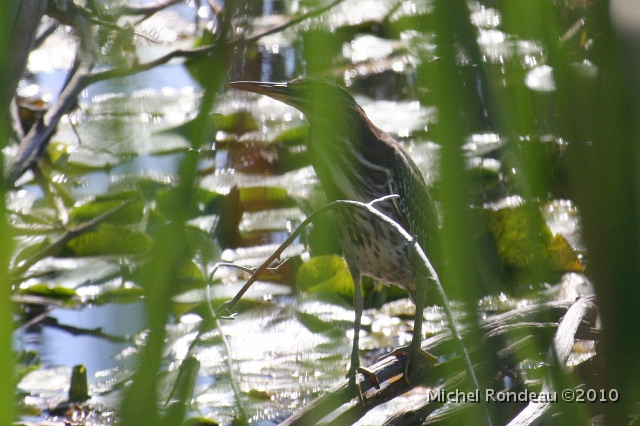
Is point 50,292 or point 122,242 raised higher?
point 122,242

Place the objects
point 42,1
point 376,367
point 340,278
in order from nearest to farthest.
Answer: point 42,1, point 376,367, point 340,278

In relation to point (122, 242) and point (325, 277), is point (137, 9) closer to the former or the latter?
point (122, 242)

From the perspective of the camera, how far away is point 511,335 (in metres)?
0.74

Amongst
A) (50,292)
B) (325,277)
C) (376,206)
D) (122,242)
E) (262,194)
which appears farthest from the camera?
(262,194)

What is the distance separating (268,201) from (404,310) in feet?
2.78

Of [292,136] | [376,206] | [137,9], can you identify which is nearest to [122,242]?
[137,9]

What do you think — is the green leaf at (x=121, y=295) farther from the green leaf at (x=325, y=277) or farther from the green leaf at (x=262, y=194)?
the green leaf at (x=262, y=194)

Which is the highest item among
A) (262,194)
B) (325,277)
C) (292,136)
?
(292,136)

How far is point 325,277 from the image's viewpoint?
2.69 meters

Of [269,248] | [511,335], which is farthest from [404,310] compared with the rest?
[511,335]

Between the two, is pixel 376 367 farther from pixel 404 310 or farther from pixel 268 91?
pixel 404 310

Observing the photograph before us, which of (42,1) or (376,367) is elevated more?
(42,1)

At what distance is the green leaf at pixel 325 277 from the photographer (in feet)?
8.15

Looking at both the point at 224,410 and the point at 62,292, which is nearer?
the point at 224,410
